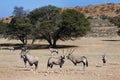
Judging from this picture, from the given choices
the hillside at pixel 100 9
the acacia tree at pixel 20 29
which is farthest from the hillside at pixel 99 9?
the acacia tree at pixel 20 29

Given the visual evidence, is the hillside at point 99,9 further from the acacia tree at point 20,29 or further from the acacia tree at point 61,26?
the acacia tree at point 61,26

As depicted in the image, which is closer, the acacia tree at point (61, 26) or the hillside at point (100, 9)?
the acacia tree at point (61, 26)

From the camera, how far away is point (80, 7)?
168750 millimetres

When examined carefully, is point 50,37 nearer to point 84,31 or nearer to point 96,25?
point 84,31

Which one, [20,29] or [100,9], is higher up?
[100,9]

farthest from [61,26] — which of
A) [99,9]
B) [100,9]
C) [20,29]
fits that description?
[99,9]

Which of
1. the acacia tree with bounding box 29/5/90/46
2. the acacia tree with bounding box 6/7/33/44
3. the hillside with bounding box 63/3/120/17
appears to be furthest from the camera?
the hillside with bounding box 63/3/120/17

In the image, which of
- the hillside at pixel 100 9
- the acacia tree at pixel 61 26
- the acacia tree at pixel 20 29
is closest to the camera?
the acacia tree at pixel 61 26

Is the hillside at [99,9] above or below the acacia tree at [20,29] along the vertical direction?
above

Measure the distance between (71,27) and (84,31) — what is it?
96.8 inches

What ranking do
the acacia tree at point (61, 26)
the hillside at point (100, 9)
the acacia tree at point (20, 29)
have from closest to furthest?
the acacia tree at point (61, 26)
the acacia tree at point (20, 29)
the hillside at point (100, 9)

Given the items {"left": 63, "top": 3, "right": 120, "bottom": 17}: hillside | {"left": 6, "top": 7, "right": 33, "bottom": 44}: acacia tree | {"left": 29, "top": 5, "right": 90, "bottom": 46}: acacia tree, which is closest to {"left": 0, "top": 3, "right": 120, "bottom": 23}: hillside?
{"left": 63, "top": 3, "right": 120, "bottom": 17}: hillside

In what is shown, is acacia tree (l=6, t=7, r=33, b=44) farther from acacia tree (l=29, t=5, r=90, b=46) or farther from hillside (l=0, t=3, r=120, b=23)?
hillside (l=0, t=3, r=120, b=23)

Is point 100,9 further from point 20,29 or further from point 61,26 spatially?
point 61,26
